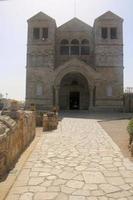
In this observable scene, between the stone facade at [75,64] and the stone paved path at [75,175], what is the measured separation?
22.7 meters

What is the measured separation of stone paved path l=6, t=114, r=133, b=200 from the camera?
193 inches

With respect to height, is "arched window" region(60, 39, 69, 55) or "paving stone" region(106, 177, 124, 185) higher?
"arched window" region(60, 39, 69, 55)

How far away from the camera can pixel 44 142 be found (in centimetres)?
1057

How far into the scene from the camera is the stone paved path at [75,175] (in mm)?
4891

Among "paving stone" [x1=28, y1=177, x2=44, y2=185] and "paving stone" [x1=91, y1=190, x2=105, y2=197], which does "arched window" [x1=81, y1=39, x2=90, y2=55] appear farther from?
"paving stone" [x1=91, y1=190, x2=105, y2=197]

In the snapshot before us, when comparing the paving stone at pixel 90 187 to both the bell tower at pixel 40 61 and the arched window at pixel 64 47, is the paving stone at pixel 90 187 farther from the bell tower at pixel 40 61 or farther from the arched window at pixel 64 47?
the arched window at pixel 64 47

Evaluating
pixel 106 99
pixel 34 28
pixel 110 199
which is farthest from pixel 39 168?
pixel 34 28

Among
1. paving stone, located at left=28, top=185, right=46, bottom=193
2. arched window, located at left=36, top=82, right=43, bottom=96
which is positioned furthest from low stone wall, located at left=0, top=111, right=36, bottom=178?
arched window, located at left=36, top=82, right=43, bottom=96

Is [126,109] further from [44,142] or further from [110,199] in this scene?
[110,199]

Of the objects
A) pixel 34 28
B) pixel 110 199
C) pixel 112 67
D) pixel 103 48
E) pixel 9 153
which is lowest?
pixel 110 199

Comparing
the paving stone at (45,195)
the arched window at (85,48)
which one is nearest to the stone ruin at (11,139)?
the paving stone at (45,195)

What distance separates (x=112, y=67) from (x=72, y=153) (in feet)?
82.6

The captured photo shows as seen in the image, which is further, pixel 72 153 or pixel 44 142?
pixel 44 142

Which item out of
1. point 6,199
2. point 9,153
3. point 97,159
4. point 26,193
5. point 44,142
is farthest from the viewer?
point 44,142
